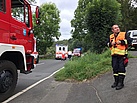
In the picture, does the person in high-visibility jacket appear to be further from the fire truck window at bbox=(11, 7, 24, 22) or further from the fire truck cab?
the fire truck cab

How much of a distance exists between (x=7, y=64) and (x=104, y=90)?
109 inches

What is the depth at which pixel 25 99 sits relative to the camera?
6207 millimetres

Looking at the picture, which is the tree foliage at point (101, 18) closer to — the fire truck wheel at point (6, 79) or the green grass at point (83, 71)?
the green grass at point (83, 71)

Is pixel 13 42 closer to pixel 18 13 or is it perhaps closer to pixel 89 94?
pixel 18 13

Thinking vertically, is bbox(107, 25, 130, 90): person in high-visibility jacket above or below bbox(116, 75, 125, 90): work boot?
above

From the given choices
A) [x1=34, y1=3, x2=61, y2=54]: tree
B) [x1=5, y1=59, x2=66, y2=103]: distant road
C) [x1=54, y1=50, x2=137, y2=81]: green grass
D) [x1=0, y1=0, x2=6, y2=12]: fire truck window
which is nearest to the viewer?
[x1=0, y1=0, x2=6, y2=12]: fire truck window

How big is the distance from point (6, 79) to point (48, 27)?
34008 millimetres

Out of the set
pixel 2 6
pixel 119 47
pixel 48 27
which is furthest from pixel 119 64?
pixel 48 27

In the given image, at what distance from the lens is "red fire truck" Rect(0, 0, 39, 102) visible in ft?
19.4

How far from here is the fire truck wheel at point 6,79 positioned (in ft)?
19.3

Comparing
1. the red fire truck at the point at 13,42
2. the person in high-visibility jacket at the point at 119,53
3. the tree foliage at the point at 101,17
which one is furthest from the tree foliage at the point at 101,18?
the person in high-visibility jacket at the point at 119,53

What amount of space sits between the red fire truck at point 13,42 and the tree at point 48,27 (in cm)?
3067

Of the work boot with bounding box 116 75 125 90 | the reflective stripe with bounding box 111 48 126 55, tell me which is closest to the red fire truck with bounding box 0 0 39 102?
the reflective stripe with bounding box 111 48 126 55

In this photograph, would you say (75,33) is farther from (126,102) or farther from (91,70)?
(126,102)
